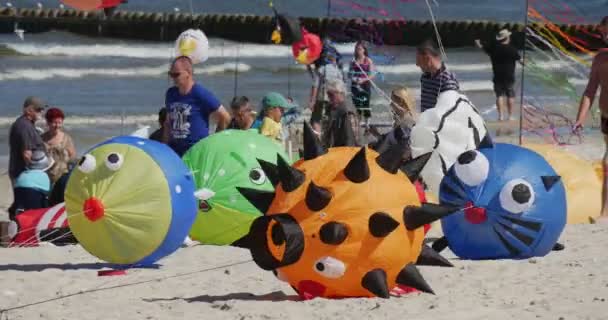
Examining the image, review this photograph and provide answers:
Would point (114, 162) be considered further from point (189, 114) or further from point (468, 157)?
point (468, 157)

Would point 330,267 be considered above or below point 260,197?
below

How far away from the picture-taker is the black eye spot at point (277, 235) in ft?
21.4

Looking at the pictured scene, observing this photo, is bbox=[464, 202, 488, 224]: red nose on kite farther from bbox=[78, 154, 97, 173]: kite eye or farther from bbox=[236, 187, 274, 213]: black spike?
bbox=[78, 154, 97, 173]: kite eye

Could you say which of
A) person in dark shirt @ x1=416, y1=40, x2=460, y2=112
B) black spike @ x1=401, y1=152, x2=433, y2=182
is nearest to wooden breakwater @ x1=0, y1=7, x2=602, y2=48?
person in dark shirt @ x1=416, y1=40, x2=460, y2=112

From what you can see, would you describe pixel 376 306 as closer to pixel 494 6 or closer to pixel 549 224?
pixel 549 224

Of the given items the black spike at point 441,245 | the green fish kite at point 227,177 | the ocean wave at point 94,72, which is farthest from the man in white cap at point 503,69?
the black spike at point 441,245

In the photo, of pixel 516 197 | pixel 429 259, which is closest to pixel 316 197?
pixel 429 259

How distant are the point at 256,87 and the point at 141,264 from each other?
17989 millimetres

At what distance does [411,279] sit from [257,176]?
2.48m

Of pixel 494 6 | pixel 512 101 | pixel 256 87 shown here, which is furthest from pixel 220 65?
pixel 494 6

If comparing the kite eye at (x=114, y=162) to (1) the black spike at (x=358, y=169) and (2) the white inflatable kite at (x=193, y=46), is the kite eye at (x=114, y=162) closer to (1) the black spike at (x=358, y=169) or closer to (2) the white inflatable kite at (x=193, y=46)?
(1) the black spike at (x=358, y=169)

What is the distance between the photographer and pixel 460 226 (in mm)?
8016

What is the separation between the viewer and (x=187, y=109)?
30.6ft

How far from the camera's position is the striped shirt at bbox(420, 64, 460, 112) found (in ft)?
33.3
